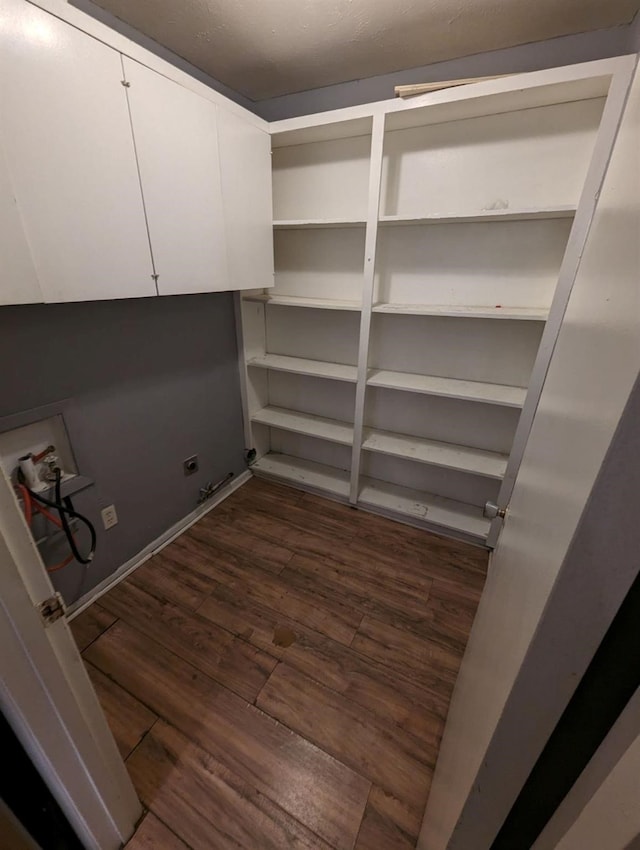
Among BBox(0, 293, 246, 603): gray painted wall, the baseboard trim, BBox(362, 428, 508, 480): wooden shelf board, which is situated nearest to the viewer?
BBox(0, 293, 246, 603): gray painted wall

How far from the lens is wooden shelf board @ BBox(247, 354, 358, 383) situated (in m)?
2.14

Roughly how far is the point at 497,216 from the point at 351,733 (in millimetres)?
2194

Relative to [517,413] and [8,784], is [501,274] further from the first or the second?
[8,784]

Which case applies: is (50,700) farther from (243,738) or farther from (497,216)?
(497,216)

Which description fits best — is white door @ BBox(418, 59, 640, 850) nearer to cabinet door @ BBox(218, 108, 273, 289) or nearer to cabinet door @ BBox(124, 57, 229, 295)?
cabinet door @ BBox(124, 57, 229, 295)

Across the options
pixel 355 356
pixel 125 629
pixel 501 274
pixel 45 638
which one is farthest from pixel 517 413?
pixel 125 629

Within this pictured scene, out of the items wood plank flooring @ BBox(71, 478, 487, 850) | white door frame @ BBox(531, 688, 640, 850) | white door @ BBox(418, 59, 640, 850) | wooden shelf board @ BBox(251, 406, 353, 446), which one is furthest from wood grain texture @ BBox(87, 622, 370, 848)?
wooden shelf board @ BBox(251, 406, 353, 446)

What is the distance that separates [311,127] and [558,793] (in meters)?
2.36

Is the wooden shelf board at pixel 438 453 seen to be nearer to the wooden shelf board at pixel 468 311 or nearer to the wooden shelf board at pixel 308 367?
the wooden shelf board at pixel 308 367

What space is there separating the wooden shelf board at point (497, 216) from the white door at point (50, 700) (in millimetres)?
1804

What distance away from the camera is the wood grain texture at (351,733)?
1.10 meters

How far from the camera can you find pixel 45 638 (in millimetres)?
648

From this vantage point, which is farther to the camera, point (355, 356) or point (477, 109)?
point (355, 356)

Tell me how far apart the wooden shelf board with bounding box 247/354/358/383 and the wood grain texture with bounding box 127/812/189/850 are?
1.93m
